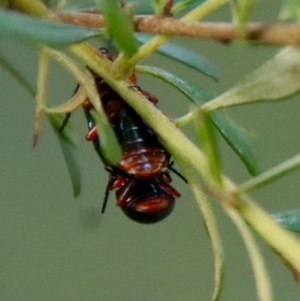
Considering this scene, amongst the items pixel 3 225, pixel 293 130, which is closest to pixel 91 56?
pixel 3 225

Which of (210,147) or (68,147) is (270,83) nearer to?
(210,147)

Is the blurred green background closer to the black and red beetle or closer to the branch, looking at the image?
the black and red beetle

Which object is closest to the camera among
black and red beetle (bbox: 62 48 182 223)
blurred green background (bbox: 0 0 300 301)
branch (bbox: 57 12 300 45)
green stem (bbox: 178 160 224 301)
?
branch (bbox: 57 12 300 45)

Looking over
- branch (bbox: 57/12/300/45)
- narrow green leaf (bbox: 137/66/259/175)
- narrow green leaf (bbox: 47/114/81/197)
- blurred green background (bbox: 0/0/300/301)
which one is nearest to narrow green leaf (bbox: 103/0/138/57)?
branch (bbox: 57/12/300/45)

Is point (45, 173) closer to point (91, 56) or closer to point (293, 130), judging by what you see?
point (293, 130)

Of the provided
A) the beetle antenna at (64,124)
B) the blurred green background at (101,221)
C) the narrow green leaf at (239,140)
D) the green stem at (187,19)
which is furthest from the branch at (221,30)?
the blurred green background at (101,221)

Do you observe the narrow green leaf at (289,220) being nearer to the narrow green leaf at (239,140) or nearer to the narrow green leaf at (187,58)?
the narrow green leaf at (239,140)
